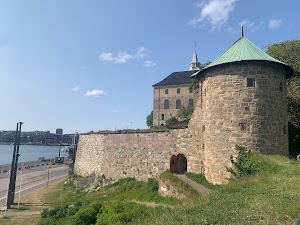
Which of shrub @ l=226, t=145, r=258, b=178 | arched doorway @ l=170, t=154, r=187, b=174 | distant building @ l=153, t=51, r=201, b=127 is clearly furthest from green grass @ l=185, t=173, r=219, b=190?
distant building @ l=153, t=51, r=201, b=127

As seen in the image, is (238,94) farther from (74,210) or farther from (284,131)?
(74,210)

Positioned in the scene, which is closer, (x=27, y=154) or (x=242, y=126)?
(x=242, y=126)

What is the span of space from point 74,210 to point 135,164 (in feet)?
33.1

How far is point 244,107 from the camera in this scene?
1470 centimetres

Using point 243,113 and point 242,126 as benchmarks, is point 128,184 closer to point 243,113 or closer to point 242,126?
point 242,126

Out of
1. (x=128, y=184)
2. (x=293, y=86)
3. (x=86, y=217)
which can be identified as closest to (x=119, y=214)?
(x=86, y=217)

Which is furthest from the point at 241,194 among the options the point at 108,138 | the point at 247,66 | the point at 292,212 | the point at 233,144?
the point at 108,138

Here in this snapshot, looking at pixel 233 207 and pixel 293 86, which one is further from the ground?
pixel 293 86

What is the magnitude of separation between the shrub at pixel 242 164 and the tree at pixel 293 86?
20.1ft

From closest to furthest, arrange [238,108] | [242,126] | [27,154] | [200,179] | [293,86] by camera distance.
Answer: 1. [242,126]
2. [238,108]
3. [200,179]
4. [293,86]
5. [27,154]

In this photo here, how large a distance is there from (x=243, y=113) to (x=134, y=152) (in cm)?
1264

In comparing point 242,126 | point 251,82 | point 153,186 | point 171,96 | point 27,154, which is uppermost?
point 171,96

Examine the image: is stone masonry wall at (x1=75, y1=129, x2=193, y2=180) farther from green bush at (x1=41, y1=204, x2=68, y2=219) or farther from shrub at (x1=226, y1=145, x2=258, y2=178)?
green bush at (x1=41, y1=204, x2=68, y2=219)

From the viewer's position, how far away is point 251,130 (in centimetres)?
1445
